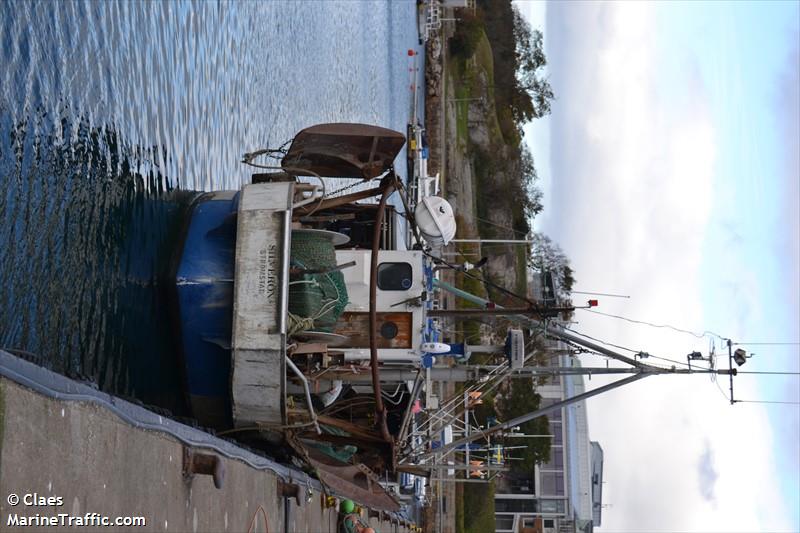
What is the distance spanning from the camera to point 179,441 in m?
7.02

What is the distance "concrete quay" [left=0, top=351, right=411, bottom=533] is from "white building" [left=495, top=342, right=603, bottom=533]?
188ft

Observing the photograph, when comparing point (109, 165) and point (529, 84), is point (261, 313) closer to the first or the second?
point (109, 165)

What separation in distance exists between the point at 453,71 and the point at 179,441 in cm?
5735

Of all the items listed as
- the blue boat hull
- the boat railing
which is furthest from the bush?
the boat railing

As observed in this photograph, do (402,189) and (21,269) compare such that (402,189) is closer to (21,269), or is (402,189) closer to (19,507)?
(21,269)

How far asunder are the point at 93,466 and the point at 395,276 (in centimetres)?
1040

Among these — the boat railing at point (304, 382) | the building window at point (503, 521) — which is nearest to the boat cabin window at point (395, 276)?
the boat railing at point (304, 382)

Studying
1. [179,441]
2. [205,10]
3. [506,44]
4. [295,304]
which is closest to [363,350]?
[295,304]

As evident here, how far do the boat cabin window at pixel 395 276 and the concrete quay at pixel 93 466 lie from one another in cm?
708

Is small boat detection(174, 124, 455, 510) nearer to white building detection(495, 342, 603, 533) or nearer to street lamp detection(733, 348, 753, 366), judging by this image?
street lamp detection(733, 348, 753, 366)

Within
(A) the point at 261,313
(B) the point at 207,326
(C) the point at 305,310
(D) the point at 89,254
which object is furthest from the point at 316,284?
(D) the point at 89,254

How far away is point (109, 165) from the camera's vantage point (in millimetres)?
12562

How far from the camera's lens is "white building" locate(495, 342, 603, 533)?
62938mm

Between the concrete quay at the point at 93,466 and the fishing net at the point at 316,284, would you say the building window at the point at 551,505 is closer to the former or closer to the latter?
the fishing net at the point at 316,284
